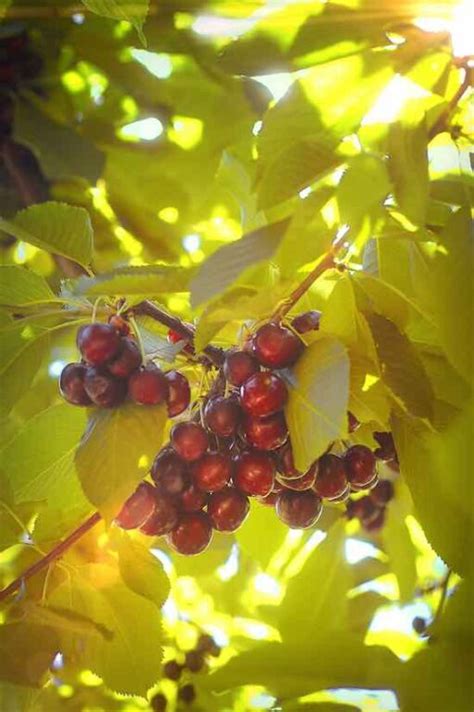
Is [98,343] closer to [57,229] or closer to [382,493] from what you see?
[57,229]

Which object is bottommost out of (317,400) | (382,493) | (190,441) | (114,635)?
(382,493)

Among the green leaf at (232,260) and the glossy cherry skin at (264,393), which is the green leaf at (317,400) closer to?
the glossy cherry skin at (264,393)

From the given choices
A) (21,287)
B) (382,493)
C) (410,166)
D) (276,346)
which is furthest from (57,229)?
(382,493)

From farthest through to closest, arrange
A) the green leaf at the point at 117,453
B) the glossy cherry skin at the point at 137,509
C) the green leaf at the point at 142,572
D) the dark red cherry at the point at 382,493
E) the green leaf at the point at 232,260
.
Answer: the dark red cherry at the point at 382,493
the green leaf at the point at 142,572
the glossy cherry skin at the point at 137,509
the green leaf at the point at 117,453
the green leaf at the point at 232,260

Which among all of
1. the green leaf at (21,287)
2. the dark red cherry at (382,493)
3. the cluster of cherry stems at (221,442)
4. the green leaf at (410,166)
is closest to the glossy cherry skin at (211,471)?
the cluster of cherry stems at (221,442)

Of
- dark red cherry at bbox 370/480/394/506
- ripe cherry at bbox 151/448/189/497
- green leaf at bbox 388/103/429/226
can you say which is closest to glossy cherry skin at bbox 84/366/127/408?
ripe cherry at bbox 151/448/189/497

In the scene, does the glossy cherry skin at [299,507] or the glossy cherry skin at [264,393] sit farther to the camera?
the glossy cherry skin at [299,507]
